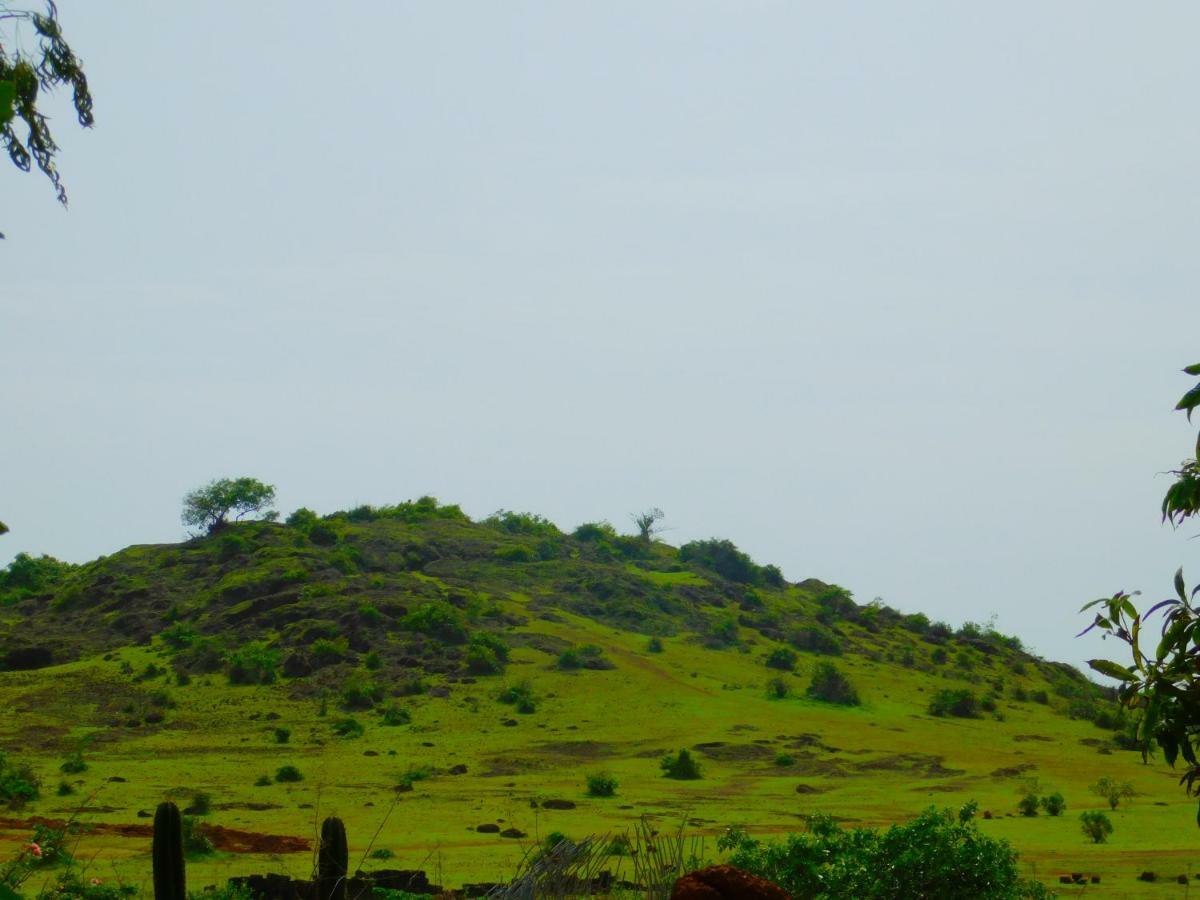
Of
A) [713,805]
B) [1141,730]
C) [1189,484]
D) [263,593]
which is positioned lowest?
[713,805]

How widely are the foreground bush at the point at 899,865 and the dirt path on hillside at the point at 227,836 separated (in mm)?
14393

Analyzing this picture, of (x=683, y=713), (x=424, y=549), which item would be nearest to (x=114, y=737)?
(x=683, y=713)

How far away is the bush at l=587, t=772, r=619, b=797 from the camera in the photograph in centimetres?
3497

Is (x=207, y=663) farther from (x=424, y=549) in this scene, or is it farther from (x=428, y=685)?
(x=424, y=549)

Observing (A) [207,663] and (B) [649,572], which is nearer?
(A) [207,663]

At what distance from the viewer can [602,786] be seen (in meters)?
35.3

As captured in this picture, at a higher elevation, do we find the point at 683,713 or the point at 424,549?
the point at 424,549

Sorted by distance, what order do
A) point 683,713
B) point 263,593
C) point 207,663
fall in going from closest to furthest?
1. point 683,713
2. point 207,663
3. point 263,593

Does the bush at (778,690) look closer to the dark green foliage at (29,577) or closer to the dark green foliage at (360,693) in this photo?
the dark green foliage at (360,693)

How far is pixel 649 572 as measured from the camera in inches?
3895

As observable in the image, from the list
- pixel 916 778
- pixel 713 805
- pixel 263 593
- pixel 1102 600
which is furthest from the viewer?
pixel 263 593

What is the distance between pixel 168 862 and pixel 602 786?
92.4 feet

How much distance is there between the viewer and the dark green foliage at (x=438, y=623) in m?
62.8

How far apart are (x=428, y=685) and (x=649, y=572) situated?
4529cm
